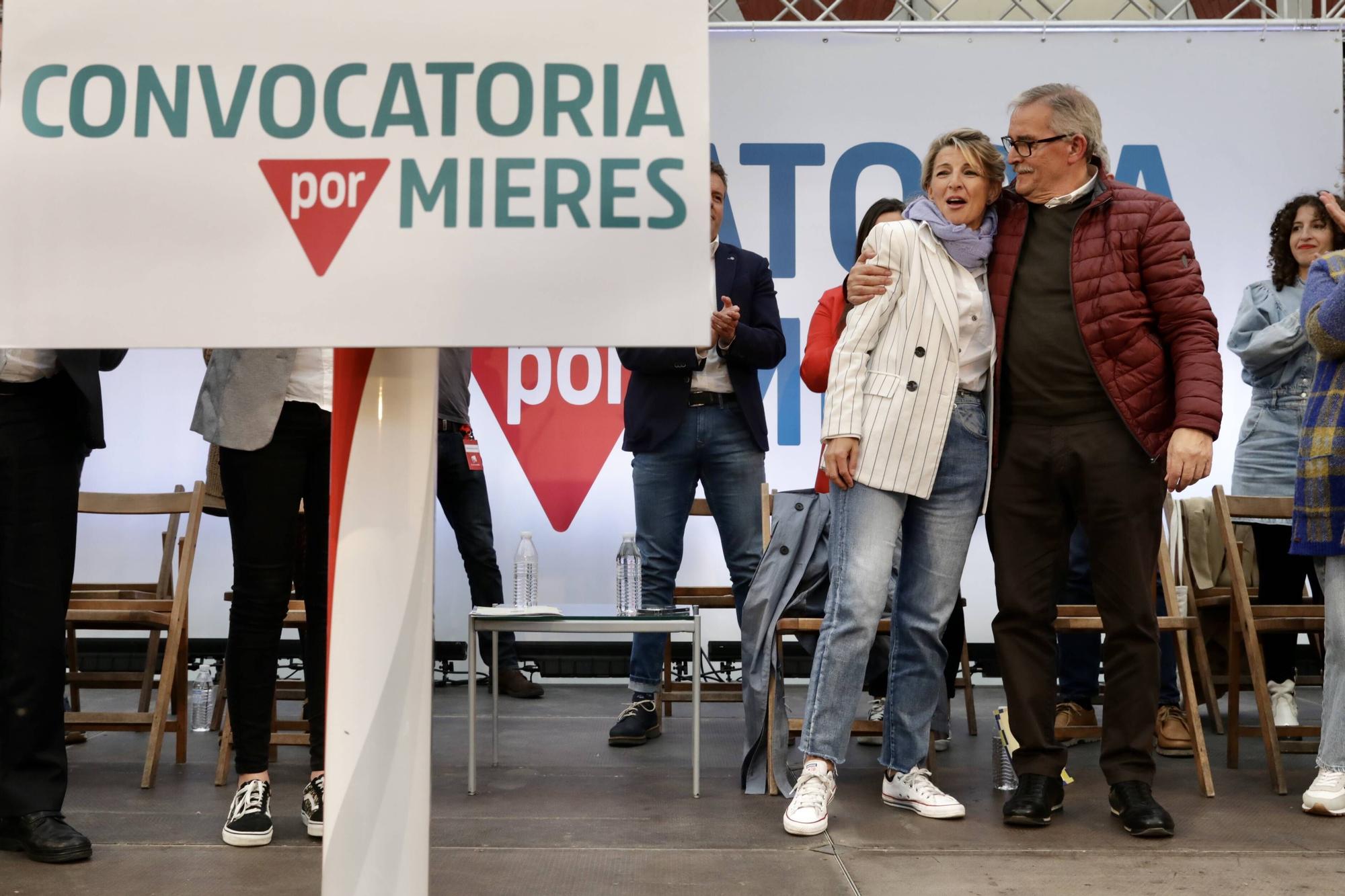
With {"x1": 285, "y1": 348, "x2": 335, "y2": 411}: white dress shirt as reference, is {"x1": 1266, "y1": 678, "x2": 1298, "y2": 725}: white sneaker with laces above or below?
below

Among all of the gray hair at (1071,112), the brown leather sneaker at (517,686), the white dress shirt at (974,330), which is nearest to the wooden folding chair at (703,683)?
the brown leather sneaker at (517,686)

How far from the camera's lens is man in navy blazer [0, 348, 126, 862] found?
2.48 meters

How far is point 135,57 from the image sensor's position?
1054 millimetres

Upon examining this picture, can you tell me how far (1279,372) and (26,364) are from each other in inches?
147

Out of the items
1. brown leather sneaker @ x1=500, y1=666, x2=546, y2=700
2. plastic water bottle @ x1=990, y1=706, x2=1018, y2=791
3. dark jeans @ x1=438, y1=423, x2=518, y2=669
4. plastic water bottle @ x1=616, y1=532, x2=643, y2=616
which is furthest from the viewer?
brown leather sneaker @ x1=500, y1=666, x2=546, y2=700

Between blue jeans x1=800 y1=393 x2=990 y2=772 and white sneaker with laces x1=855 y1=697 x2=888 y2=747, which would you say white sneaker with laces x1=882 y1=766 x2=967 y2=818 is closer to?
blue jeans x1=800 y1=393 x2=990 y2=772

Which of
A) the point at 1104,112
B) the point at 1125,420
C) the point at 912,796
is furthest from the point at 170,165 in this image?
the point at 1104,112

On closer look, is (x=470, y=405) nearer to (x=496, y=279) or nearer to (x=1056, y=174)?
(x=1056, y=174)

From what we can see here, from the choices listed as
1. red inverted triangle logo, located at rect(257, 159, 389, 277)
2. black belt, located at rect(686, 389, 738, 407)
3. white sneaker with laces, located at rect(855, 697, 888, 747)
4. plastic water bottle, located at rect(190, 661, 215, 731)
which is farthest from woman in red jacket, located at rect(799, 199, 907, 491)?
plastic water bottle, located at rect(190, 661, 215, 731)

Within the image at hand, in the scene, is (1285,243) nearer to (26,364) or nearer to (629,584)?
(629,584)

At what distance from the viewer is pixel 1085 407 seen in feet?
9.14

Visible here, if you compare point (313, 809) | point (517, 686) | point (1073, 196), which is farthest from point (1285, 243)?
point (313, 809)

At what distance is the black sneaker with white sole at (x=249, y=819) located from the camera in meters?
2.57

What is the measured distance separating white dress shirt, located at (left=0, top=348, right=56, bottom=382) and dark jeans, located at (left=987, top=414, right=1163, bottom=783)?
6.71ft
